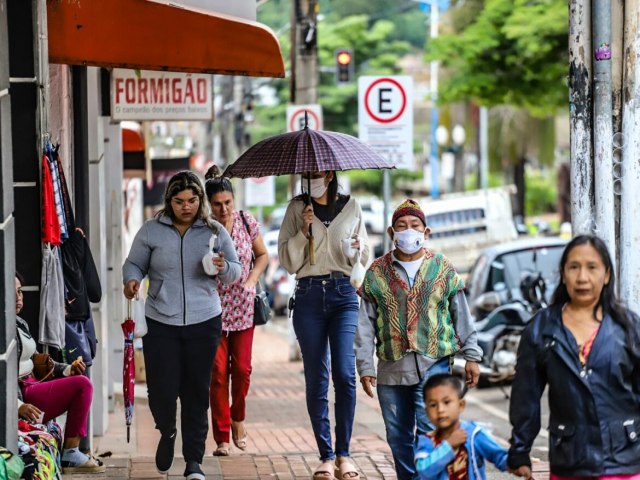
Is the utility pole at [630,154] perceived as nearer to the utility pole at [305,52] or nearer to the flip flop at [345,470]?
the flip flop at [345,470]

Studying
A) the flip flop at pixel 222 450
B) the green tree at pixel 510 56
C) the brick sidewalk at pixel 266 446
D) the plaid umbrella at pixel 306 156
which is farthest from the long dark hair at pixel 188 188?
the green tree at pixel 510 56

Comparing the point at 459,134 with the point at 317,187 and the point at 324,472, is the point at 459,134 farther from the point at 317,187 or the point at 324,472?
the point at 324,472

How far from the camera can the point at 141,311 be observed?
26.6 feet

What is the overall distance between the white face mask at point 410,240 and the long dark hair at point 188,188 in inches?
56.2

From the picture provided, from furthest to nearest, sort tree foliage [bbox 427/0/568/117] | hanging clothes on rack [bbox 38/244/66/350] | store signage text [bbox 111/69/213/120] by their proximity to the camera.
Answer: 1. tree foliage [bbox 427/0/568/117]
2. store signage text [bbox 111/69/213/120]
3. hanging clothes on rack [bbox 38/244/66/350]

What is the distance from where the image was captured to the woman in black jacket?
204 inches

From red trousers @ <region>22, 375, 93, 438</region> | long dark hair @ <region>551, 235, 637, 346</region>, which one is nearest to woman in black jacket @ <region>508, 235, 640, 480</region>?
long dark hair @ <region>551, 235, 637, 346</region>

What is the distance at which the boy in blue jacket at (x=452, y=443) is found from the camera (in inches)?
220

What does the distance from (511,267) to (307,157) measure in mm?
8168

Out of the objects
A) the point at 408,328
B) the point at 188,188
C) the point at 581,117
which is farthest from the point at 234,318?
the point at 581,117

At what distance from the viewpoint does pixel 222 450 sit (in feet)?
31.0

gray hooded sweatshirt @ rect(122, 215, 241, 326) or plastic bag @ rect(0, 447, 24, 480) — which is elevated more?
gray hooded sweatshirt @ rect(122, 215, 241, 326)

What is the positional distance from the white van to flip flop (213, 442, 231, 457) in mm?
17582

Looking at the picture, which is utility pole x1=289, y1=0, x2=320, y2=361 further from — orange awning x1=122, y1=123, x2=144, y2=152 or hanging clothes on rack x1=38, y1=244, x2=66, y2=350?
hanging clothes on rack x1=38, y1=244, x2=66, y2=350
